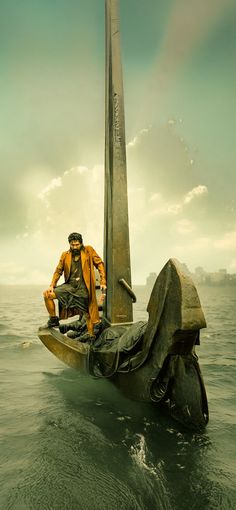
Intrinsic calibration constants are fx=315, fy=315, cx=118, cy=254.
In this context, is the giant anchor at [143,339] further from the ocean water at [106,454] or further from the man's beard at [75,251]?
the man's beard at [75,251]

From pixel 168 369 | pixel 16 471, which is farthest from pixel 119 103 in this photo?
pixel 16 471

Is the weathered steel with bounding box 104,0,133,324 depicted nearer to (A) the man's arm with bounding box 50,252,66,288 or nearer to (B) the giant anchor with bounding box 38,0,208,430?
(B) the giant anchor with bounding box 38,0,208,430

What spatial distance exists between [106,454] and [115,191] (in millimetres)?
4483

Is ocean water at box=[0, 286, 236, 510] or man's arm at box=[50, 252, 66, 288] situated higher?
man's arm at box=[50, 252, 66, 288]

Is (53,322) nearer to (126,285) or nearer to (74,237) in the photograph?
(126,285)

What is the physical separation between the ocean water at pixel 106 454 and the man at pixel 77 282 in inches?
58.6

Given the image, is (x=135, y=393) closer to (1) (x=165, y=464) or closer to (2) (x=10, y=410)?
(1) (x=165, y=464)

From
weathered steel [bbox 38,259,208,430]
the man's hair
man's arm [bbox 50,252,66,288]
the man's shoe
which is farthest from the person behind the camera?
the man's shoe

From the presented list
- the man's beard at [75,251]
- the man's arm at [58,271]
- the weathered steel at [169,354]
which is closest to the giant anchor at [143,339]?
the weathered steel at [169,354]

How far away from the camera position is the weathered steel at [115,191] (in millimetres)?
6039

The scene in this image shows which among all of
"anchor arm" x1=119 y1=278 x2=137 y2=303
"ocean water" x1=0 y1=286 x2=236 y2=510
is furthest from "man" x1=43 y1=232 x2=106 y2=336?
"ocean water" x1=0 y1=286 x2=236 y2=510

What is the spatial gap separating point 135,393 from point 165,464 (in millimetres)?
951

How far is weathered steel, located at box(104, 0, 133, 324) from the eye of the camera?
6.04 metres

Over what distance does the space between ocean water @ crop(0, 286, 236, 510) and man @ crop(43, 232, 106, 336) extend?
4.88 ft
